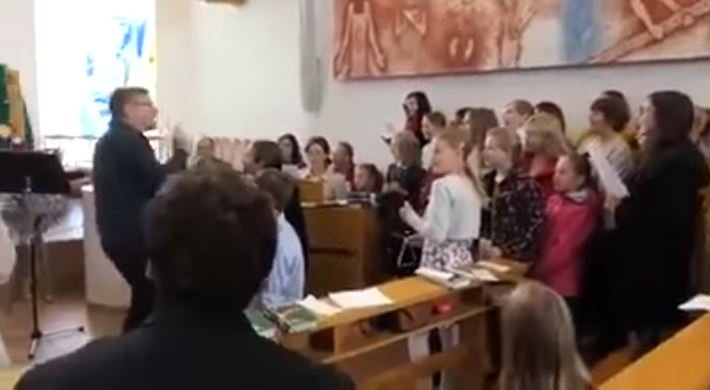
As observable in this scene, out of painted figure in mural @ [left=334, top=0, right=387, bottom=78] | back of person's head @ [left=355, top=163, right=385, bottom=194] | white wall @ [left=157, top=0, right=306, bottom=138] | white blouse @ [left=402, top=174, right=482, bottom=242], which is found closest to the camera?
white blouse @ [left=402, top=174, right=482, bottom=242]

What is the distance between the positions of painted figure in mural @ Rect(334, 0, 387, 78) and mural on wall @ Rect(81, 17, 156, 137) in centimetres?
390

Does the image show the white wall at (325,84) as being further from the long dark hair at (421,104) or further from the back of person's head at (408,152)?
the back of person's head at (408,152)

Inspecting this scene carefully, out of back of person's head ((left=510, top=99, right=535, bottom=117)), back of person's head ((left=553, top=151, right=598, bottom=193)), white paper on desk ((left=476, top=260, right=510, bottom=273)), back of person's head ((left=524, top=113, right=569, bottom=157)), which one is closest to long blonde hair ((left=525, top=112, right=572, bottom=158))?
back of person's head ((left=524, top=113, right=569, bottom=157))

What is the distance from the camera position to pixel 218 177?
5.14ft

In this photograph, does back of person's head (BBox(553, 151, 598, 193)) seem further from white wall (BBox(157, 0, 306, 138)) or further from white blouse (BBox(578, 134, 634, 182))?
white wall (BBox(157, 0, 306, 138))

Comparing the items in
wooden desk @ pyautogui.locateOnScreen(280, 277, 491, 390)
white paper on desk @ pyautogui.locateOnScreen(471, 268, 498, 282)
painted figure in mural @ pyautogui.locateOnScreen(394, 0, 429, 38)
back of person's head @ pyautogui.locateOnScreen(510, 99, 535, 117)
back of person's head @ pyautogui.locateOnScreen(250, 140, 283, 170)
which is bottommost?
wooden desk @ pyautogui.locateOnScreen(280, 277, 491, 390)

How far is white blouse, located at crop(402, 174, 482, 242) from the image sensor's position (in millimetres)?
5031

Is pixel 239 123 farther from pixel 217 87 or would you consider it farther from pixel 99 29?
pixel 99 29

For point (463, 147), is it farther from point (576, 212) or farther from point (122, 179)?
point (122, 179)

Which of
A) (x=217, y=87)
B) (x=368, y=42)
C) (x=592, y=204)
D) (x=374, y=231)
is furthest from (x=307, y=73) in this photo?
(x=592, y=204)

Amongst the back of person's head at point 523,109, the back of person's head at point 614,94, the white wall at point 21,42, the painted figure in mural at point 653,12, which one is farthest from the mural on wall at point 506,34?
the white wall at point 21,42

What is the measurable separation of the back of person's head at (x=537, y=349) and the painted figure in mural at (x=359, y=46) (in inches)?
233

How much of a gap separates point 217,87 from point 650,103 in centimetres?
666

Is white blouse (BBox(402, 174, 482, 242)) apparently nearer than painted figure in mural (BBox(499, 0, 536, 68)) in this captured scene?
Yes
